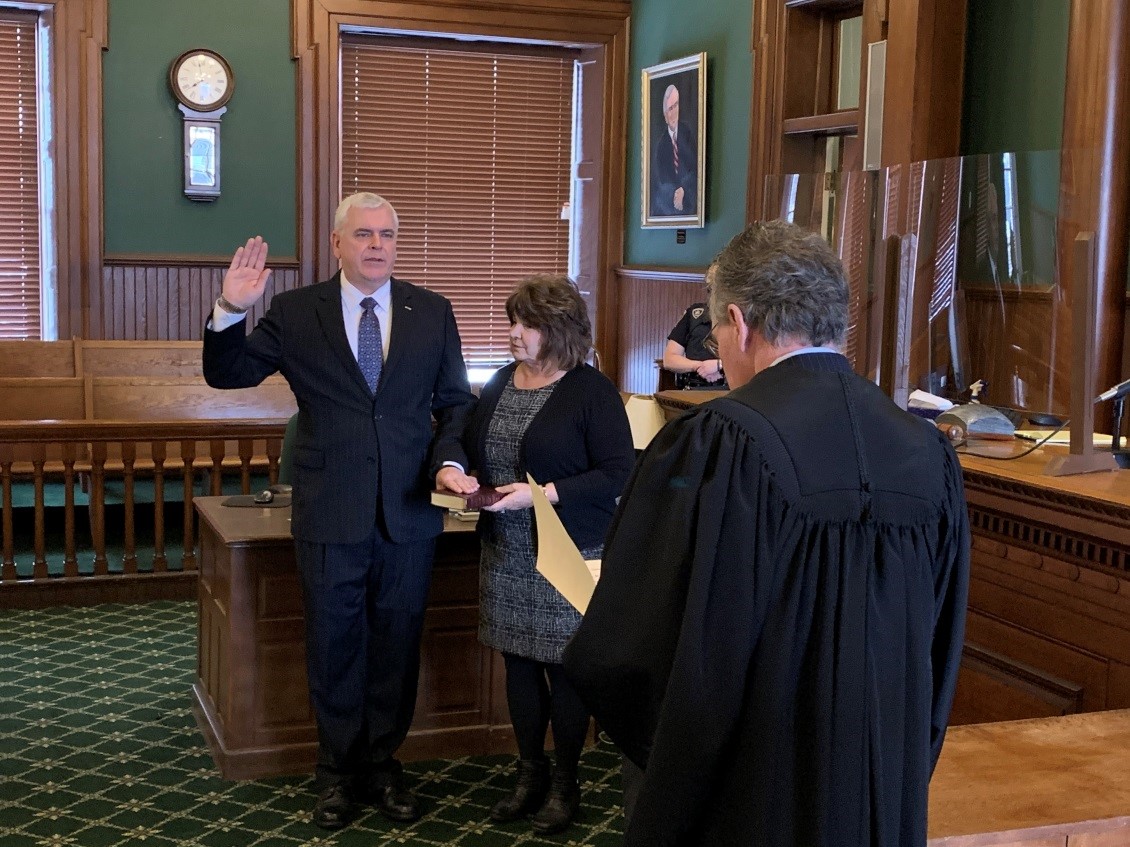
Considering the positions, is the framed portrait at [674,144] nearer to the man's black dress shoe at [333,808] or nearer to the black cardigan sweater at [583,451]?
the black cardigan sweater at [583,451]

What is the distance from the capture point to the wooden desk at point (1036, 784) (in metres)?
2.04

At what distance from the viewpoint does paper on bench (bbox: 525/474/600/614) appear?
2.20 meters

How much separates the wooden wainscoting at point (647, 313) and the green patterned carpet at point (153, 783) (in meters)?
4.68

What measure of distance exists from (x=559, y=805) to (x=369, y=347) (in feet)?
4.55

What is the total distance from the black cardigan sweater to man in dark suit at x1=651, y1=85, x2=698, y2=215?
5554 mm

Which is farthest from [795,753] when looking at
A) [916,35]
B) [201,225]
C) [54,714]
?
[201,225]

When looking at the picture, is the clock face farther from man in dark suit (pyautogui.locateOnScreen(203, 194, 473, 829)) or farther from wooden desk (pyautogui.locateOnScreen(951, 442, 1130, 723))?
wooden desk (pyautogui.locateOnScreen(951, 442, 1130, 723))

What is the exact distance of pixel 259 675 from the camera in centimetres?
410

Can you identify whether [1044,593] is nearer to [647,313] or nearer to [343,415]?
[343,415]

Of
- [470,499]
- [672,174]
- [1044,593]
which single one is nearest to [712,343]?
[1044,593]

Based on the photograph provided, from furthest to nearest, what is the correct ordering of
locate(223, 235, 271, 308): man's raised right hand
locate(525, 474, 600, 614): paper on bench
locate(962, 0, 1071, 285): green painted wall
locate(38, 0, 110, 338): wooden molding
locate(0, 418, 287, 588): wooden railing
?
locate(38, 0, 110, 338): wooden molding → locate(0, 418, 287, 588): wooden railing → locate(962, 0, 1071, 285): green painted wall → locate(223, 235, 271, 308): man's raised right hand → locate(525, 474, 600, 614): paper on bench

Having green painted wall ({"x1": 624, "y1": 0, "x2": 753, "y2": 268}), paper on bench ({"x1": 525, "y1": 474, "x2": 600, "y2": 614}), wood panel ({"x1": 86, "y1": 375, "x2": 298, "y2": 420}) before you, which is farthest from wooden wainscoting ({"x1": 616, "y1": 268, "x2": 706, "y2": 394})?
paper on bench ({"x1": 525, "y1": 474, "x2": 600, "y2": 614})

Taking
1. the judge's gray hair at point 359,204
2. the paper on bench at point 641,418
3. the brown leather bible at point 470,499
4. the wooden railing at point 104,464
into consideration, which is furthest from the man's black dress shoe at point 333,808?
the wooden railing at point 104,464

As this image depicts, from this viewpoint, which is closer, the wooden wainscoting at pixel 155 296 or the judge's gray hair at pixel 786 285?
the judge's gray hair at pixel 786 285
